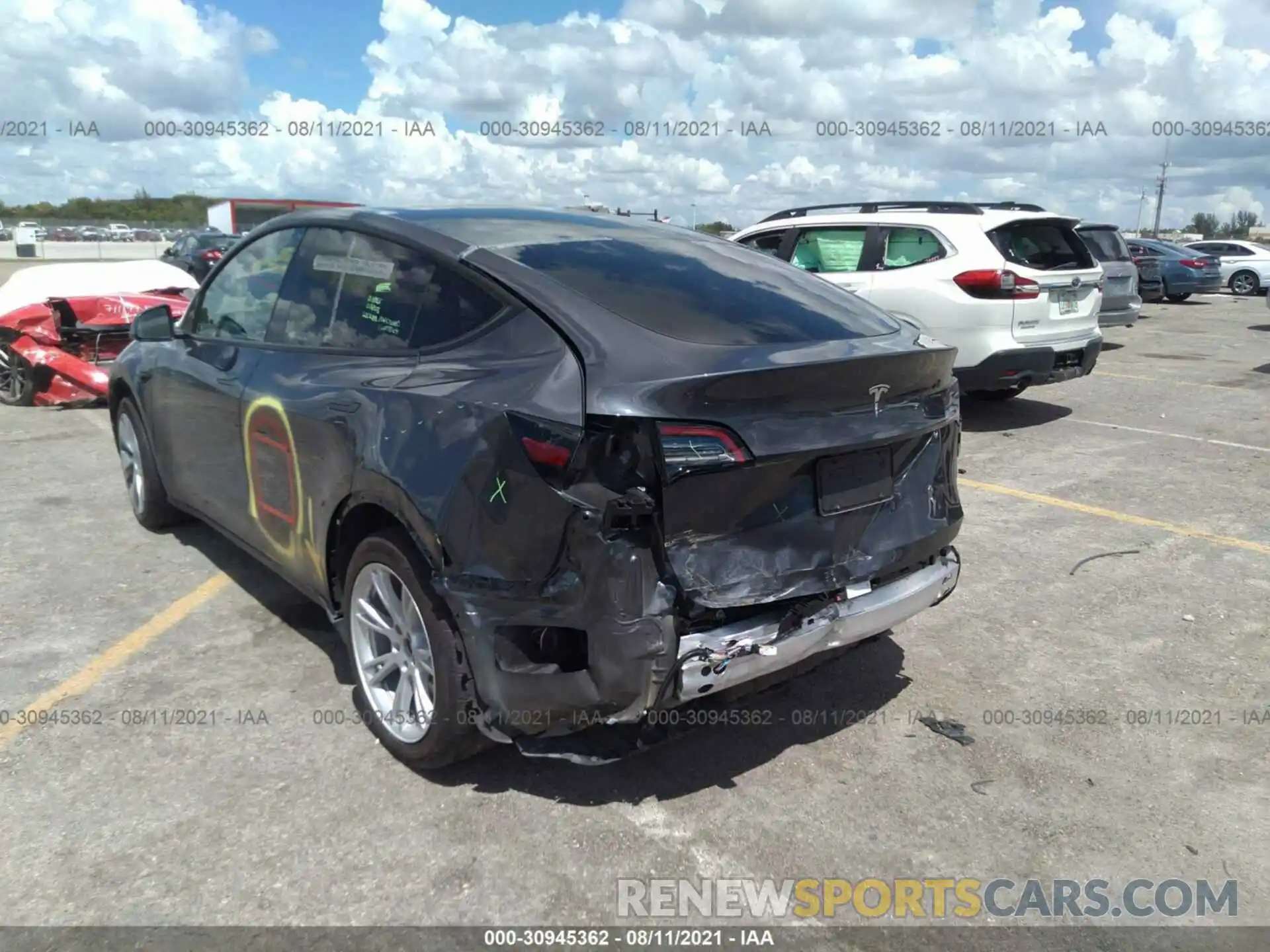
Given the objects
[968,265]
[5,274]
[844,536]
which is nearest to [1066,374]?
[968,265]

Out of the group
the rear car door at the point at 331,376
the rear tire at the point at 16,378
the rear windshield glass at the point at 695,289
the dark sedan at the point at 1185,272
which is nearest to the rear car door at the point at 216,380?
the rear car door at the point at 331,376

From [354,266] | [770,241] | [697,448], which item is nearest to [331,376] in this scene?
[354,266]

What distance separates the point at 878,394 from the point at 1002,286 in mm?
5474

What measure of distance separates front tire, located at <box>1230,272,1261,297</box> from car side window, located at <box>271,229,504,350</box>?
2895cm

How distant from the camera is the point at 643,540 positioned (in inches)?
99.4

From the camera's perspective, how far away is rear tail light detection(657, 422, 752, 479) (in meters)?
2.53

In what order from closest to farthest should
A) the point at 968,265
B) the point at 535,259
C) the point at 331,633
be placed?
the point at 535,259 → the point at 331,633 → the point at 968,265

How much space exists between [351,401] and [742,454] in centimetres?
137

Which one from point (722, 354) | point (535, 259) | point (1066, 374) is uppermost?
point (535, 259)

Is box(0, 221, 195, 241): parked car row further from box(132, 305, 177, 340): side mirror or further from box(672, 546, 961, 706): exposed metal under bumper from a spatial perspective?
box(672, 546, 961, 706): exposed metal under bumper

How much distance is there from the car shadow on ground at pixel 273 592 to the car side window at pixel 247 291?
1068mm

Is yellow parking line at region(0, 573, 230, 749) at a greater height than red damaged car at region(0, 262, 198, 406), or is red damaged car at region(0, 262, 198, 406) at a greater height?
red damaged car at region(0, 262, 198, 406)

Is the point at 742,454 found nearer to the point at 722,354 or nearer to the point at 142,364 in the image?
the point at 722,354

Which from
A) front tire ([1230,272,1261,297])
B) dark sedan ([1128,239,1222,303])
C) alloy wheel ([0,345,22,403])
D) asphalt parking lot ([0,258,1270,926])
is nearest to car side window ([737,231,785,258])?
asphalt parking lot ([0,258,1270,926])
